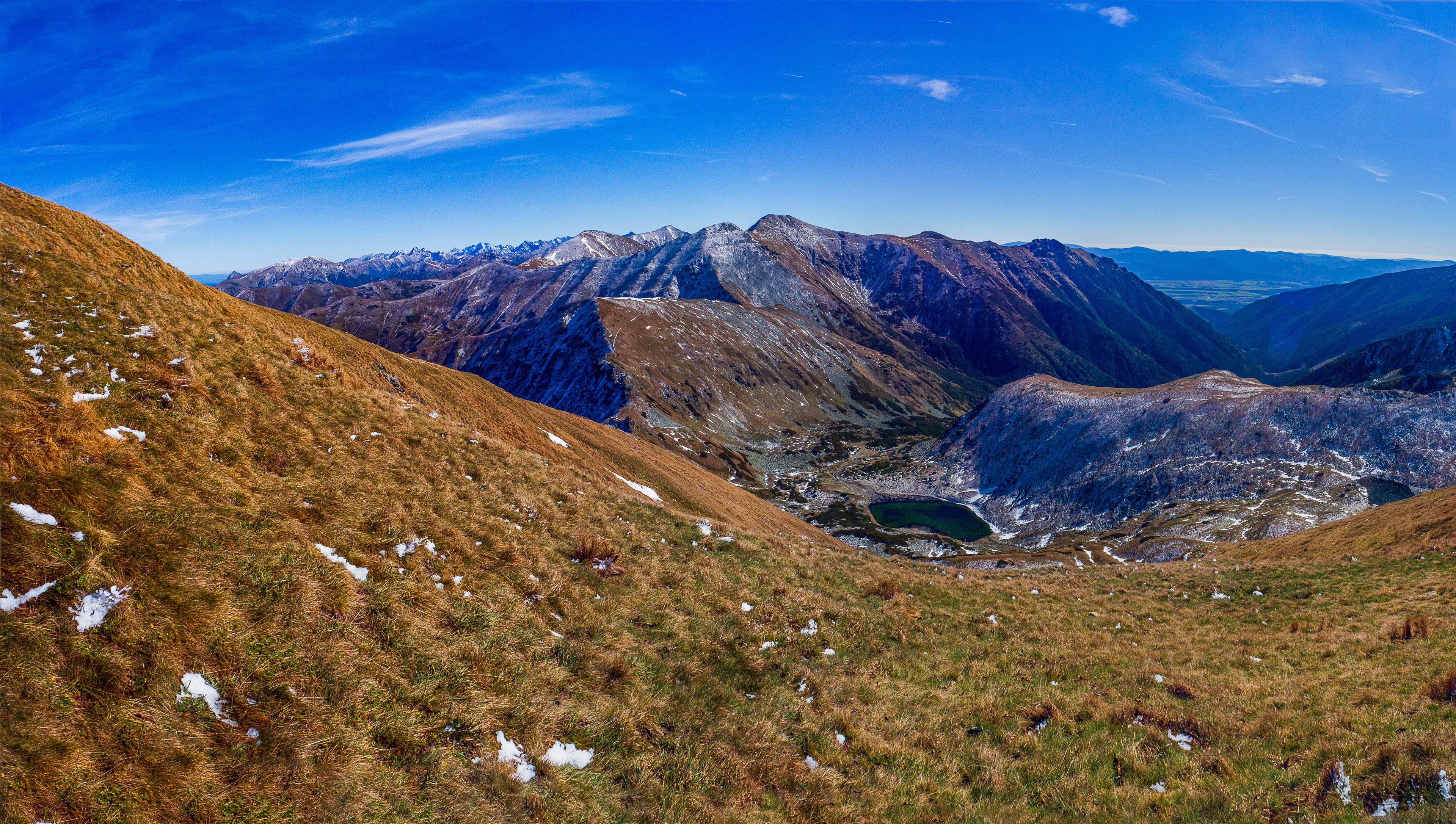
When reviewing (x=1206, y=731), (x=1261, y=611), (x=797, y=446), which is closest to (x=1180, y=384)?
(x=797, y=446)

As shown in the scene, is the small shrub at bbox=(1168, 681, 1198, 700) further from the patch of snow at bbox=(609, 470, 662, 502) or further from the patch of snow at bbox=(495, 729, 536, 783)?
the patch of snow at bbox=(609, 470, 662, 502)

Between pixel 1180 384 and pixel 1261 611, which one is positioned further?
pixel 1180 384

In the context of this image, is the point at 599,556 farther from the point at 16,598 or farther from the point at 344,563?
the point at 16,598

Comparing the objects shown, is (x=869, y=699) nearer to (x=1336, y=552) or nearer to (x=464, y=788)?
(x=464, y=788)

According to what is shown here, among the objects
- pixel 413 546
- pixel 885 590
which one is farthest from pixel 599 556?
pixel 885 590

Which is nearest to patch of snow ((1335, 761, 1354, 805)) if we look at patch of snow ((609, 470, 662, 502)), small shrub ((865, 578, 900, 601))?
small shrub ((865, 578, 900, 601))

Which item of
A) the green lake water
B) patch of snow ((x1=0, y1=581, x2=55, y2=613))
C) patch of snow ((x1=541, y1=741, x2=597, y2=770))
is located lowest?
the green lake water

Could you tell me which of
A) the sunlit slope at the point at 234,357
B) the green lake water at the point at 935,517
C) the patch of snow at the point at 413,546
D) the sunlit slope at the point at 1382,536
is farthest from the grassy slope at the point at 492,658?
the green lake water at the point at 935,517
